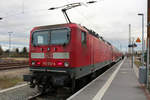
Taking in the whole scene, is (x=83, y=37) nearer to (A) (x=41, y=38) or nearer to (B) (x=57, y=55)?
(B) (x=57, y=55)

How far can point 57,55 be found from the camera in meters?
6.32

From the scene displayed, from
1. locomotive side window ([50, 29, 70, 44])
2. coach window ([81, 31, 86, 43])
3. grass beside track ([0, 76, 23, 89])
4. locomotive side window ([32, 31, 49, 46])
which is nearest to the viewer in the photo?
locomotive side window ([50, 29, 70, 44])

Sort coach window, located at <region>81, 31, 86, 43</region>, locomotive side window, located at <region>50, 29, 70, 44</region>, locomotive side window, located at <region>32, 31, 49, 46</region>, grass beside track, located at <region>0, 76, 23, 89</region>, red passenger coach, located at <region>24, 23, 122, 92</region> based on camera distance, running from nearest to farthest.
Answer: red passenger coach, located at <region>24, 23, 122, 92</region> < locomotive side window, located at <region>50, 29, 70, 44</region> < locomotive side window, located at <region>32, 31, 49, 46</region> < coach window, located at <region>81, 31, 86, 43</region> < grass beside track, located at <region>0, 76, 23, 89</region>

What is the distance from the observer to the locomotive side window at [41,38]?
22.2 ft

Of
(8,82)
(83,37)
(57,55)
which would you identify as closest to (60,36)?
(57,55)

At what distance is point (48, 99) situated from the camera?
6527 mm

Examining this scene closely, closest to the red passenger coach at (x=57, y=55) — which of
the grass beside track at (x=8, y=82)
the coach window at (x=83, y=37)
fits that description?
the coach window at (x=83, y=37)

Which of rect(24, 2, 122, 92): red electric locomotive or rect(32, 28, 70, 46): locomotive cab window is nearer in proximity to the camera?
rect(24, 2, 122, 92): red electric locomotive

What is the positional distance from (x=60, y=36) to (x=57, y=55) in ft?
2.75

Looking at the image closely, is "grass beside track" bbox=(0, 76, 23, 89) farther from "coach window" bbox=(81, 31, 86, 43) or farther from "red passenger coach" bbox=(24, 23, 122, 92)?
"coach window" bbox=(81, 31, 86, 43)

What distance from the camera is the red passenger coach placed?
20.1 ft

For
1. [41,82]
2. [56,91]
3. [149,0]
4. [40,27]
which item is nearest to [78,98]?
[41,82]

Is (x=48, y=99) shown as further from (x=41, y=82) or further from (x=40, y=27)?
(x=40, y=27)

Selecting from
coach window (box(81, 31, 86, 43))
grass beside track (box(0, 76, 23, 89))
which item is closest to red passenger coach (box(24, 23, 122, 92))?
coach window (box(81, 31, 86, 43))
